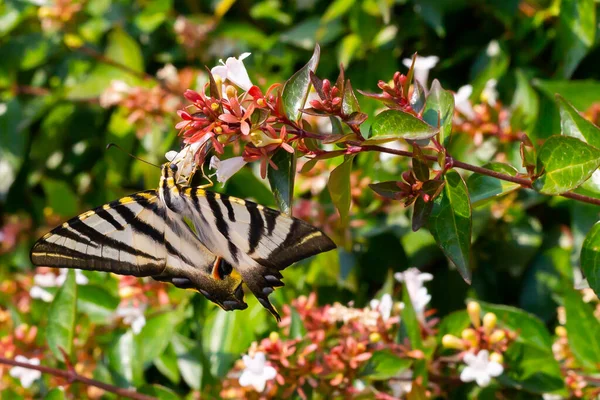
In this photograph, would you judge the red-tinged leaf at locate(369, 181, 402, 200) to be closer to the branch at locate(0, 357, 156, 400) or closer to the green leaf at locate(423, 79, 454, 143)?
the green leaf at locate(423, 79, 454, 143)

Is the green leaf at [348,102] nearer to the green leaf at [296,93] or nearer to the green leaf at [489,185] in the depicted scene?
the green leaf at [296,93]

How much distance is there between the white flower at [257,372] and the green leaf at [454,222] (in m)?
0.53

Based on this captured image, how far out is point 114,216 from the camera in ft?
4.86

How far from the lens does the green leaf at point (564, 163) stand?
3.75 feet

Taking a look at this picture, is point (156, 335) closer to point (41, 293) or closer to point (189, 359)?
point (189, 359)

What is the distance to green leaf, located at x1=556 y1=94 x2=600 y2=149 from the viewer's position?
1.33 metres

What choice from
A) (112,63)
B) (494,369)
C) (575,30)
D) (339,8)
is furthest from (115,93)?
(494,369)

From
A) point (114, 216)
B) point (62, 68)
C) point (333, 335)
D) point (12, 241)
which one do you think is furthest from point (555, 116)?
point (12, 241)

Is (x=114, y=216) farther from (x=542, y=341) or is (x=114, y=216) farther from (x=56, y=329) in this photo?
(x=542, y=341)

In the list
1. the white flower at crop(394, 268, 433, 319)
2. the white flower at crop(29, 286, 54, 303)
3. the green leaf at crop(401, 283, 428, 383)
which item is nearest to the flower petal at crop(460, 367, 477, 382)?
the green leaf at crop(401, 283, 428, 383)

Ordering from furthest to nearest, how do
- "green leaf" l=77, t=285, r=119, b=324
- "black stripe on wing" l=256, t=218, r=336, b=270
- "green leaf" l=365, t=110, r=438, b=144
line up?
"green leaf" l=77, t=285, r=119, b=324 < "black stripe on wing" l=256, t=218, r=336, b=270 < "green leaf" l=365, t=110, r=438, b=144

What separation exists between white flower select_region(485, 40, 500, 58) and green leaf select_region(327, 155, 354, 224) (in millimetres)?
1240

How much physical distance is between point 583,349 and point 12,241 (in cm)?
240

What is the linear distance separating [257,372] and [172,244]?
0.33 metres
